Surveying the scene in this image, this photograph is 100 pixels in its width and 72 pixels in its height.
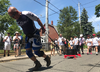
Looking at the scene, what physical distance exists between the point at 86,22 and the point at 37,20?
43.5 m

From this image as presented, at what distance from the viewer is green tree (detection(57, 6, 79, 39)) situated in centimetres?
2034

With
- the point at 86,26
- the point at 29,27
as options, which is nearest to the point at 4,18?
the point at 29,27

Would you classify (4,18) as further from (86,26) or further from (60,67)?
(86,26)

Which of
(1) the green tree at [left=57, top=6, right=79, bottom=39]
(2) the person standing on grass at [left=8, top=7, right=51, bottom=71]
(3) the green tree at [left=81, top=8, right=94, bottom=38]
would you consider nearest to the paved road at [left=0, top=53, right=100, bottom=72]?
(2) the person standing on grass at [left=8, top=7, right=51, bottom=71]

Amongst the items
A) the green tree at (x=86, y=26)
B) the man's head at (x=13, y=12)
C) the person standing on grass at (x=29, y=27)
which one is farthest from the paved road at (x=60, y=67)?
the green tree at (x=86, y=26)

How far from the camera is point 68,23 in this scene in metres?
21.2

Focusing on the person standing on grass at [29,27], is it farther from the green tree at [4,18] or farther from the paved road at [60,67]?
the green tree at [4,18]

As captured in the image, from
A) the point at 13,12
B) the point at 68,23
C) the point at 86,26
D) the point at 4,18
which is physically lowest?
the point at 13,12

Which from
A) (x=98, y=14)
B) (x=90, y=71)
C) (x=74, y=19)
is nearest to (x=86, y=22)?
(x=98, y=14)

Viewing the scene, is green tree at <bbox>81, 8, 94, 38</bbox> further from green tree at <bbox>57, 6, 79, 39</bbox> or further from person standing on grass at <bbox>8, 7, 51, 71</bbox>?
person standing on grass at <bbox>8, 7, 51, 71</bbox>

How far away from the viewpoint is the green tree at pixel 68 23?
66.7 feet

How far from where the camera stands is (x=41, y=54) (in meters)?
3.09

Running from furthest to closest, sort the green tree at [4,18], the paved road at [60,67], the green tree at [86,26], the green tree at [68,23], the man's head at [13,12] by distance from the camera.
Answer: the green tree at [86,26]
the green tree at [68,23]
the green tree at [4,18]
the paved road at [60,67]
the man's head at [13,12]

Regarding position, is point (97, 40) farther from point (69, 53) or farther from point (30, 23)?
point (30, 23)
